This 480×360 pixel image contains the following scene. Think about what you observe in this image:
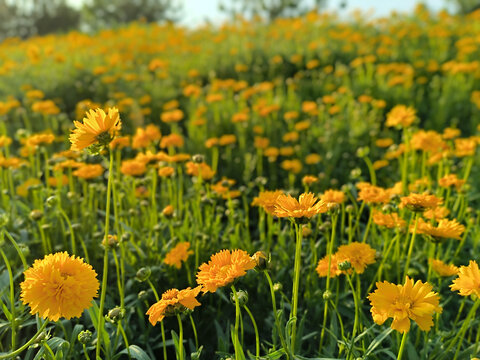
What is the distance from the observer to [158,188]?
2.97 m

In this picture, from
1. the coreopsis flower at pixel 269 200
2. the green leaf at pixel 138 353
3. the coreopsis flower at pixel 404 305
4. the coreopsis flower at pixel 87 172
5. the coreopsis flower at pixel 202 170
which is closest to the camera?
the coreopsis flower at pixel 404 305

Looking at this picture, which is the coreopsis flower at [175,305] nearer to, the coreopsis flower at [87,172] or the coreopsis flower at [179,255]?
the coreopsis flower at [179,255]

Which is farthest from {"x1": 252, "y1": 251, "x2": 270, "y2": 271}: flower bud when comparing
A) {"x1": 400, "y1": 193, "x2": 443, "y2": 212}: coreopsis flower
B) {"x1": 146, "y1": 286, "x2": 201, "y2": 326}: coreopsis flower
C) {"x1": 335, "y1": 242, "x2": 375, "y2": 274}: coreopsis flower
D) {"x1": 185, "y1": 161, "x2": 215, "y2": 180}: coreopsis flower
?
{"x1": 185, "y1": 161, "x2": 215, "y2": 180}: coreopsis flower

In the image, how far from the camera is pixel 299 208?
3.67 feet

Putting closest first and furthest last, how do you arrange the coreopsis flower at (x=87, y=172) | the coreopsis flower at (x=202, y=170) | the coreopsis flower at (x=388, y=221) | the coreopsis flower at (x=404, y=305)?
1. the coreopsis flower at (x=404, y=305)
2. the coreopsis flower at (x=388, y=221)
3. the coreopsis flower at (x=87, y=172)
4. the coreopsis flower at (x=202, y=170)

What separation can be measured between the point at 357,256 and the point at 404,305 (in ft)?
1.41

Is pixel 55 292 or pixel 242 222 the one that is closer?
pixel 55 292

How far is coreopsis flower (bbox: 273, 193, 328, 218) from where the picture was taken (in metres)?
1.07

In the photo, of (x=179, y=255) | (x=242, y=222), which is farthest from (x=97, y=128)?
(x=242, y=222)

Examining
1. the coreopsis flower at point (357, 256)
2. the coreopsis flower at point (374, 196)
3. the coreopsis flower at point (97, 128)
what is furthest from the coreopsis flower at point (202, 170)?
the coreopsis flower at point (97, 128)

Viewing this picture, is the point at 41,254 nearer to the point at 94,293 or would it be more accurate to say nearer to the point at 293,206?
the point at 94,293

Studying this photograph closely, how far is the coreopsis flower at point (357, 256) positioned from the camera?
4.71 feet

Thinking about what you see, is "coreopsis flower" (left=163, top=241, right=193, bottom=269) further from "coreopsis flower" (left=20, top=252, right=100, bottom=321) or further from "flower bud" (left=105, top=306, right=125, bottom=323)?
"coreopsis flower" (left=20, top=252, right=100, bottom=321)

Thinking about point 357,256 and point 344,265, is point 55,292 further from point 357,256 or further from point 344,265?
point 357,256
